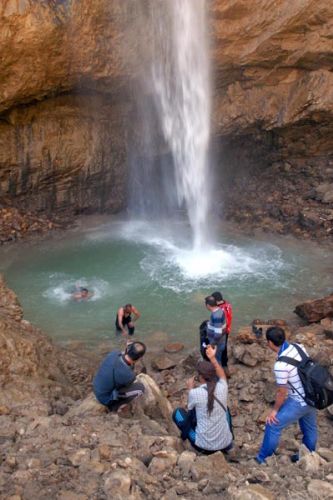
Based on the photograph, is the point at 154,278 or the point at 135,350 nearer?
the point at 135,350

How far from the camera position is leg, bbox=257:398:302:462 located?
471cm

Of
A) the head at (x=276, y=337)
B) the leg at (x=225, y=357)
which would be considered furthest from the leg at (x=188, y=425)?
the leg at (x=225, y=357)

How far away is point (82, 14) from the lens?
11.0 meters

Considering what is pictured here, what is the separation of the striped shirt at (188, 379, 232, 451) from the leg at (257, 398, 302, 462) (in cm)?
43

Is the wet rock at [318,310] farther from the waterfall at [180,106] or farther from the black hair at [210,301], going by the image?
the waterfall at [180,106]

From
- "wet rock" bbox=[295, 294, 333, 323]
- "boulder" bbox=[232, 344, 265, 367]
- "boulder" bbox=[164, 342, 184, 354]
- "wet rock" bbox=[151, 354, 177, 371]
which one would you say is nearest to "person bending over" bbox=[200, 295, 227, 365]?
"boulder" bbox=[232, 344, 265, 367]

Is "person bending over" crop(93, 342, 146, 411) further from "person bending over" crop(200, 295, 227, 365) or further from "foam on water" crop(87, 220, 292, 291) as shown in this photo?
"foam on water" crop(87, 220, 292, 291)

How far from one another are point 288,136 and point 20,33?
8918 millimetres

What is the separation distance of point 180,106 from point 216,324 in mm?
9520

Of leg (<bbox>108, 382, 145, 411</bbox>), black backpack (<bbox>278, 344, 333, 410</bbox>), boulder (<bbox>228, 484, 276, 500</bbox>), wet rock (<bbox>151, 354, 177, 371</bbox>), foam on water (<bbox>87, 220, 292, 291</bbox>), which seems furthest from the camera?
foam on water (<bbox>87, 220, 292, 291</bbox>)

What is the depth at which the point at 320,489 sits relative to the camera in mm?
3793

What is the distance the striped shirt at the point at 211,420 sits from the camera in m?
4.48

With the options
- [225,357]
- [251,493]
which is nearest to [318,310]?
[225,357]

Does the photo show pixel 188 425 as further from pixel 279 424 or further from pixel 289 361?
pixel 289 361
